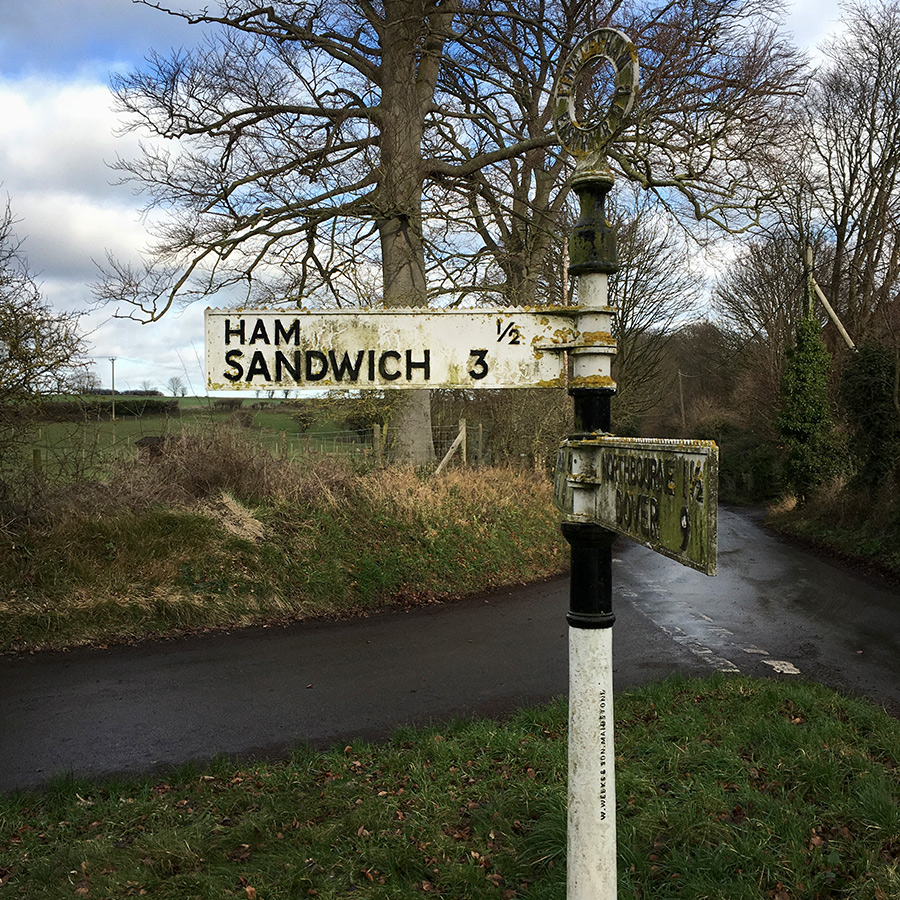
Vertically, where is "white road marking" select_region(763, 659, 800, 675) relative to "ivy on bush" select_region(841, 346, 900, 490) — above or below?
below

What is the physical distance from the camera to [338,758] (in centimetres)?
473

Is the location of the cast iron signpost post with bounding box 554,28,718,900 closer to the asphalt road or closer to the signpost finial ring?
the signpost finial ring

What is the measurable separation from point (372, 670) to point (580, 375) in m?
5.24

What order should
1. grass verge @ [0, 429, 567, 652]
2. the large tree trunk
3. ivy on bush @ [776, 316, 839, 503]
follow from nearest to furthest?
grass verge @ [0, 429, 567, 652]
the large tree trunk
ivy on bush @ [776, 316, 839, 503]

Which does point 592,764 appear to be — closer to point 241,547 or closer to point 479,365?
point 479,365

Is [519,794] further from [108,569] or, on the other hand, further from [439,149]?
[439,149]

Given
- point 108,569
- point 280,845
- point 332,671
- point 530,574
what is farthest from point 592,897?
point 530,574

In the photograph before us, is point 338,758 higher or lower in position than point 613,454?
lower

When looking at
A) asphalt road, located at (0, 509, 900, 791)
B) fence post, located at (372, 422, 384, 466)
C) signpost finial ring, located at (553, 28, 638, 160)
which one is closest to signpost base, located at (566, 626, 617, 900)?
signpost finial ring, located at (553, 28, 638, 160)

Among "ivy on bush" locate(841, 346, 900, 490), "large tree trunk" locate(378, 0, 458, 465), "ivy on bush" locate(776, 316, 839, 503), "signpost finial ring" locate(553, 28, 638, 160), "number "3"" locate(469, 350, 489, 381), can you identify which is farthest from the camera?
"ivy on bush" locate(776, 316, 839, 503)

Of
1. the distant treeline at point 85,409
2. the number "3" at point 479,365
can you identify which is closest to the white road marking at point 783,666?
the number "3" at point 479,365

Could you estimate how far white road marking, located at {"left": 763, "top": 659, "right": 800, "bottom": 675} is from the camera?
659cm

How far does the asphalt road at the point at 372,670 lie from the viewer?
5.41 metres

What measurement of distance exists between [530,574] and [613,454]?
373 inches
